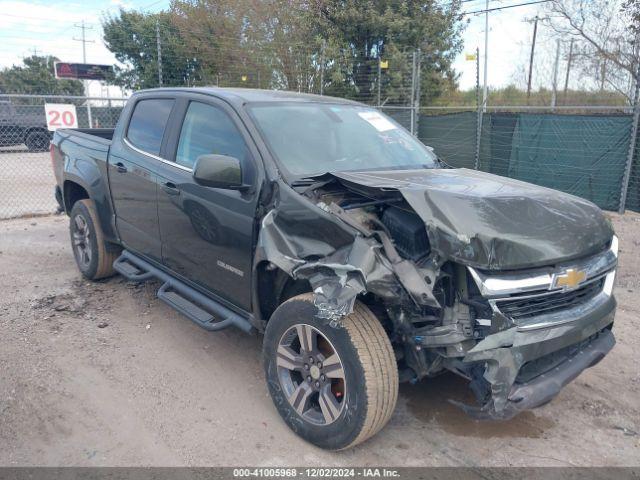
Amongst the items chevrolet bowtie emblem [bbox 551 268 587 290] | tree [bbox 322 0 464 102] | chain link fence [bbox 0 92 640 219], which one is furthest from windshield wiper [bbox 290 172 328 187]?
tree [bbox 322 0 464 102]

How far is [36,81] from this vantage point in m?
47.0

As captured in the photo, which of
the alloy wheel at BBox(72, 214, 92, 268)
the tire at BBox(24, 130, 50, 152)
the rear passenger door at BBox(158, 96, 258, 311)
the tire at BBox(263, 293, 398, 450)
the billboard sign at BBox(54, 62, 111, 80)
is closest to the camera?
the tire at BBox(263, 293, 398, 450)

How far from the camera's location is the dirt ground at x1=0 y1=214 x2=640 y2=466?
297 cm

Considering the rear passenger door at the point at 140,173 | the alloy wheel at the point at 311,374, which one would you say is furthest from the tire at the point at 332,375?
the rear passenger door at the point at 140,173

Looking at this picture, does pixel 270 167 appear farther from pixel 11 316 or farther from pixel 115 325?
pixel 11 316

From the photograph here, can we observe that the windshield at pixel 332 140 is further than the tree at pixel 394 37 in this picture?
No

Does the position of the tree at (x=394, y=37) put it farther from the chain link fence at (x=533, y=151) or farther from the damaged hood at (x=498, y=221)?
the damaged hood at (x=498, y=221)

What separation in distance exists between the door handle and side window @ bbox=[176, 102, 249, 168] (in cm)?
18

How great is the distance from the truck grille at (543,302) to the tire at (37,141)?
751 inches

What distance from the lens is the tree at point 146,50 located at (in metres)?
19.5

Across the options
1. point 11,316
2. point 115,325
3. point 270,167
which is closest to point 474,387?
point 270,167

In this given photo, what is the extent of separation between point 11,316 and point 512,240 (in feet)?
14.2

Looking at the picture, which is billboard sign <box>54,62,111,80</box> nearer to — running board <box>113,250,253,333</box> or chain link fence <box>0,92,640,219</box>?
chain link fence <box>0,92,640,219</box>

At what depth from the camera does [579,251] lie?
2.83m
